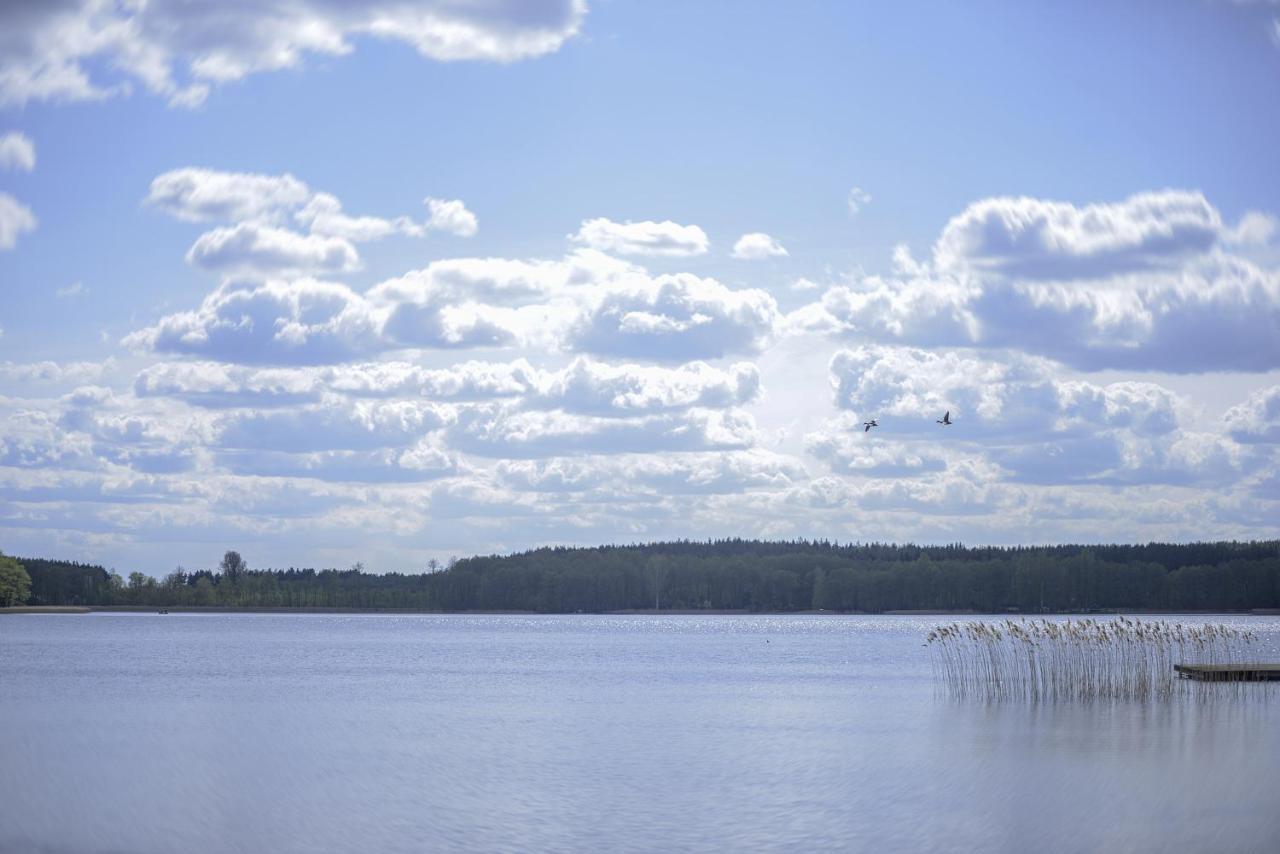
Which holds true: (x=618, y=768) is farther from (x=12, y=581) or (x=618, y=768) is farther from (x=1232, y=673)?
(x=12, y=581)

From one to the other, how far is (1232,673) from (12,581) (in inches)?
6653

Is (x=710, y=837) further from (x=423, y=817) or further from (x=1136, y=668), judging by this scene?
(x=1136, y=668)

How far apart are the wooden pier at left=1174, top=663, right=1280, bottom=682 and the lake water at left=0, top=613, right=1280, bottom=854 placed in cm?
363

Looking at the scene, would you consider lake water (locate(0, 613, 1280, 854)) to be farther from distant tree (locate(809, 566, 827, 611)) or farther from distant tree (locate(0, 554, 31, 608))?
distant tree (locate(809, 566, 827, 611))

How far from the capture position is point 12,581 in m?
184

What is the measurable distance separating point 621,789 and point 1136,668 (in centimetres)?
2472

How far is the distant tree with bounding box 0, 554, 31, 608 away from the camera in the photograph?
595ft

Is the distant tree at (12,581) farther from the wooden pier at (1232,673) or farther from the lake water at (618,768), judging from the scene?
the wooden pier at (1232,673)

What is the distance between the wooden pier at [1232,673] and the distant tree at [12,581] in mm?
164261

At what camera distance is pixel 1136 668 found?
149 feet

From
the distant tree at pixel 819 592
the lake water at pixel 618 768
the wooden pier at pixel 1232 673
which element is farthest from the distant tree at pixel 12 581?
the wooden pier at pixel 1232 673

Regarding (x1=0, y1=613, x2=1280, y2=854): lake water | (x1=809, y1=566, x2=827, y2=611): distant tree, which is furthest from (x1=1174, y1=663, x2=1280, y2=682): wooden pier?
(x1=809, y1=566, x2=827, y2=611): distant tree

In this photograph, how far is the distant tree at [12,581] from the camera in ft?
595

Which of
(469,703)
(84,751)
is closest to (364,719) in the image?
(469,703)
